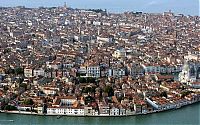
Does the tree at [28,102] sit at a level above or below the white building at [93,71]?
below

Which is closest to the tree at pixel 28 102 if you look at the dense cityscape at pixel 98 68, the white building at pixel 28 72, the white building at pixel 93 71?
the dense cityscape at pixel 98 68

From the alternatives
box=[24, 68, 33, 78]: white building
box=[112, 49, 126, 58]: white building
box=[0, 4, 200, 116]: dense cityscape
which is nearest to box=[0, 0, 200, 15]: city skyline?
box=[0, 4, 200, 116]: dense cityscape

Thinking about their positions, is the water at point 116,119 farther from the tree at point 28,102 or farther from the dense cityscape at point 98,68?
the tree at point 28,102

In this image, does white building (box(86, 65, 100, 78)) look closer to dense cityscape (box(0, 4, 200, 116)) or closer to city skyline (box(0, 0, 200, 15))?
dense cityscape (box(0, 4, 200, 116))

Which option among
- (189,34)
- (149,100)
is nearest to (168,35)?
(189,34)

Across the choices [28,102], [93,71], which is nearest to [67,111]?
[28,102]

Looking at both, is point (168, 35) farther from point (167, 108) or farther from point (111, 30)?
point (167, 108)
